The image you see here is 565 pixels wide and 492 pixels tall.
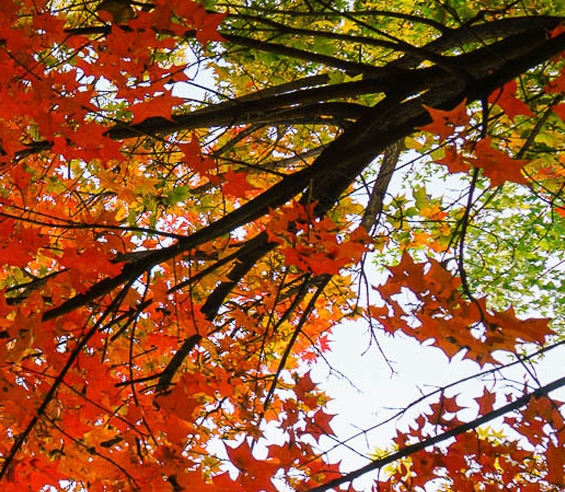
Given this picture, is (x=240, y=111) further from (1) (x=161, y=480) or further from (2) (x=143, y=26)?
(1) (x=161, y=480)

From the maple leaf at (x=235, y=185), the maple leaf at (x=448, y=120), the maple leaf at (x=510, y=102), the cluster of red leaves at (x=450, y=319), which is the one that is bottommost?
the cluster of red leaves at (x=450, y=319)

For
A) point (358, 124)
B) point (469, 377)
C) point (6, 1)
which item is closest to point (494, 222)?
point (358, 124)

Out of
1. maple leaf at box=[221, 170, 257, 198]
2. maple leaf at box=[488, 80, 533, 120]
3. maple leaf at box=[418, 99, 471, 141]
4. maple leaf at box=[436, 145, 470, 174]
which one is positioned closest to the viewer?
maple leaf at box=[418, 99, 471, 141]

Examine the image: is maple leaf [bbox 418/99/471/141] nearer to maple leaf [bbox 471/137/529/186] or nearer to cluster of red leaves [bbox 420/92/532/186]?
cluster of red leaves [bbox 420/92/532/186]

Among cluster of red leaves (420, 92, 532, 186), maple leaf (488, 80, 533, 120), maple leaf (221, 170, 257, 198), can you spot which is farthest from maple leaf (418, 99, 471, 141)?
maple leaf (221, 170, 257, 198)

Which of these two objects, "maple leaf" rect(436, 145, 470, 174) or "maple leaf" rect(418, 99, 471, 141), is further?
"maple leaf" rect(436, 145, 470, 174)

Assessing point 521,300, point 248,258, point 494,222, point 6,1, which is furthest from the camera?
point 521,300

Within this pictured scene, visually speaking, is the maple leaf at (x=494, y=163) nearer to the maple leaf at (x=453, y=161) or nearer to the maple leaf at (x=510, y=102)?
the maple leaf at (x=453, y=161)

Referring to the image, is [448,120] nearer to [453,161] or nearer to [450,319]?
[453,161]

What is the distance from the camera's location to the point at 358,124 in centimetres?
232

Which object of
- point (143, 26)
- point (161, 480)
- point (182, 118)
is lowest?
point (161, 480)

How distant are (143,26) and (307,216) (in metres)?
1.08

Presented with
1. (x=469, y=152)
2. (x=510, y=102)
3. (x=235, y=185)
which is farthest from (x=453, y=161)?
(x=235, y=185)

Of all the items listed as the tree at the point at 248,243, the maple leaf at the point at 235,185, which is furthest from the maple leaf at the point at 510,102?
the maple leaf at the point at 235,185
